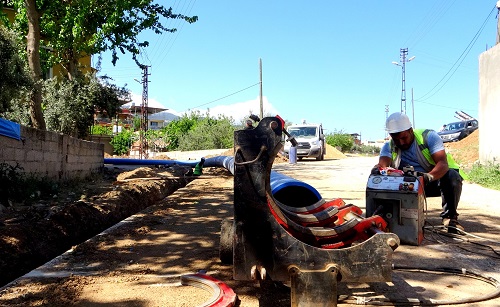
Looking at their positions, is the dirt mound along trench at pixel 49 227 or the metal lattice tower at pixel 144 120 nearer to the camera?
the dirt mound along trench at pixel 49 227

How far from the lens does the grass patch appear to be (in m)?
10.1

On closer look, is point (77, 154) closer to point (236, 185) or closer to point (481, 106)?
point (236, 185)

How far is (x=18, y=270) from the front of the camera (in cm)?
496

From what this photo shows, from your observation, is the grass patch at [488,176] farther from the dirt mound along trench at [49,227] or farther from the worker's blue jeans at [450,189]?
the dirt mound along trench at [49,227]

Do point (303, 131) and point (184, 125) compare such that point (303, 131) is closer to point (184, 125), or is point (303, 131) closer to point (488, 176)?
point (488, 176)

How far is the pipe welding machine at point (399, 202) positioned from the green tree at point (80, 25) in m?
10.1

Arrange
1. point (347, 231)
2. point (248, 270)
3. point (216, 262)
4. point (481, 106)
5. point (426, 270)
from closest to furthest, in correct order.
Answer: point (248, 270) → point (347, 231) → point (426, 270) → point (216, 262) → point (481, 106)

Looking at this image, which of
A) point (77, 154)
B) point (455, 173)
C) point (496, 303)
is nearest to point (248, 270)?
point (496, 303)

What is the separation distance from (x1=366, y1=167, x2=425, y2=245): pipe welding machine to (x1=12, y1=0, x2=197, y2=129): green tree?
33.2 ft

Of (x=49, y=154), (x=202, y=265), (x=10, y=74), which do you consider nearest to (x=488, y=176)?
(x=202, y=265)

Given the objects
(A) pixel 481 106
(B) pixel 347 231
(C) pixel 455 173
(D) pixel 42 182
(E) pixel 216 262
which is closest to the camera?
(B) pixel 347 231

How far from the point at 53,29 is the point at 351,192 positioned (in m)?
11.2

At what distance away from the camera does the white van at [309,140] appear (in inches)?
987

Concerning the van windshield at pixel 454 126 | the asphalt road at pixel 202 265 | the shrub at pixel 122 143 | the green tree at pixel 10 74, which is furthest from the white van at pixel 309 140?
the shrub at pixel 122 143
